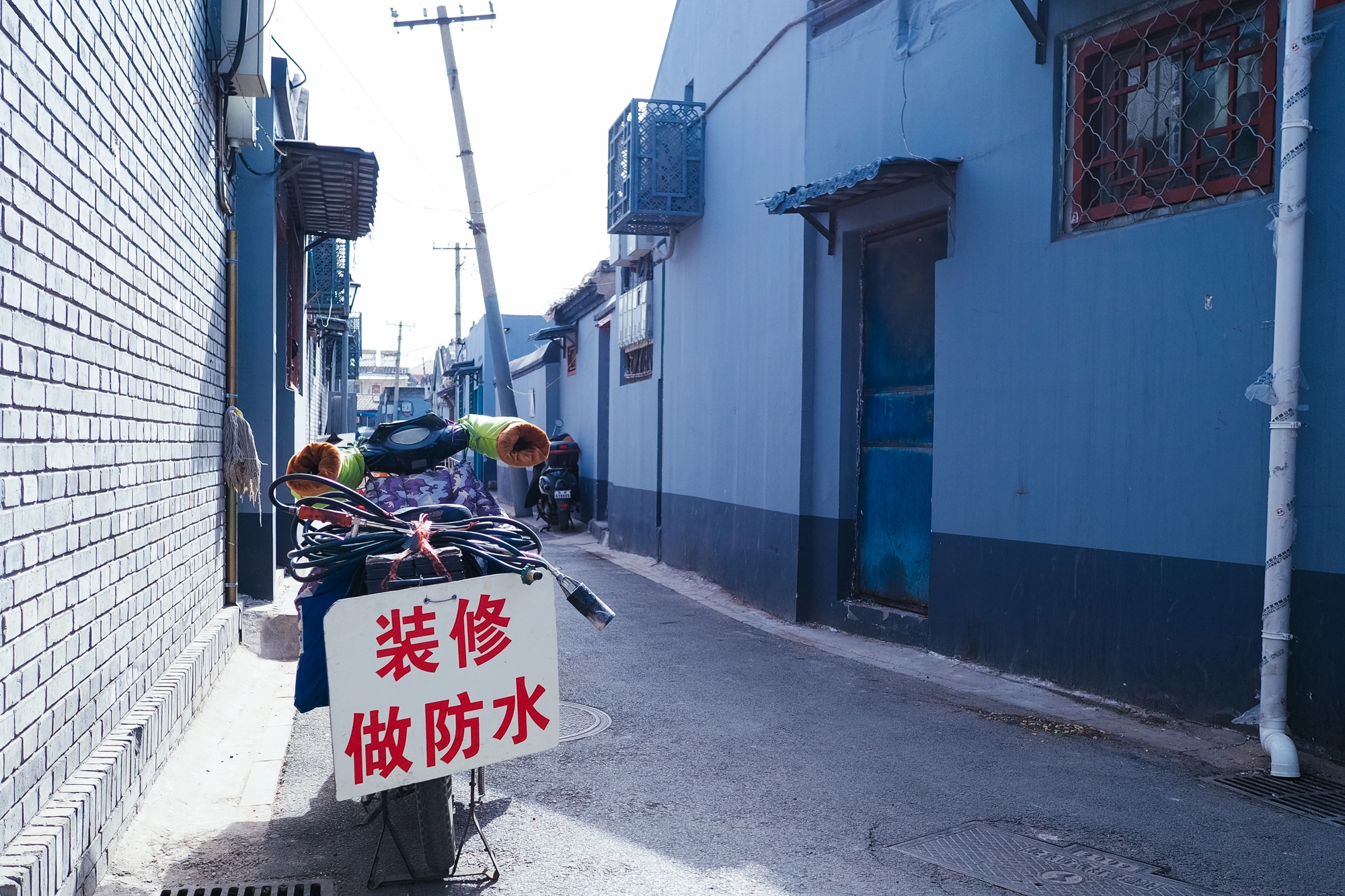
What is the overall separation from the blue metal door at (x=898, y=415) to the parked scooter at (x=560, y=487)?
10775 mm

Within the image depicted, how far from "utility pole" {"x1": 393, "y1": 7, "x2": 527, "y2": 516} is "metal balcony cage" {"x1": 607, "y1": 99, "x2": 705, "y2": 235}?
6137 mm

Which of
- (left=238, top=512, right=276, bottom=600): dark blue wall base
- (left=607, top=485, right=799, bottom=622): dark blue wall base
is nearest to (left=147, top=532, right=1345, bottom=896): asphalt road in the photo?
(left=238, top=512, right=276, bottom=600): dark blue wall base

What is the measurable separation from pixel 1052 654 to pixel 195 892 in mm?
4984

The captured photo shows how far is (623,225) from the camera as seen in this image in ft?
43.4

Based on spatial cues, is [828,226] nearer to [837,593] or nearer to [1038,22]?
[1038,22]

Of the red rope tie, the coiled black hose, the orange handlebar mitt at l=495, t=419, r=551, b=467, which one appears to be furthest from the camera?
the orange handlebar mitt at l=495, t=419, r=551, b=467

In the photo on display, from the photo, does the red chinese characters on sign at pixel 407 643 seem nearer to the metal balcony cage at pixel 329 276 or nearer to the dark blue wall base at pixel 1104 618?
the dark blue wall base at pixel 1104 618

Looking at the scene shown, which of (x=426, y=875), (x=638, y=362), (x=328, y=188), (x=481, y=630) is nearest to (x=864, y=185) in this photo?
(x=328, y=188)

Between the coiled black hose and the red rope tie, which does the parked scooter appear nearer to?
the coiled black hose

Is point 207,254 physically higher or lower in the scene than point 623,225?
lower

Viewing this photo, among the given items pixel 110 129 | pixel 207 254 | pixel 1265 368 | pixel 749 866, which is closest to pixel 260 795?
pixel 749 866

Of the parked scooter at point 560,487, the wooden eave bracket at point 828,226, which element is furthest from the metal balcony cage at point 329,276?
the wooden eave bracket at point 828,226

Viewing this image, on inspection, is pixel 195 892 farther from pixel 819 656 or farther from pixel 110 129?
pixel 819 656

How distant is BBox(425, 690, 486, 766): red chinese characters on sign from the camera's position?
10.8 feet
